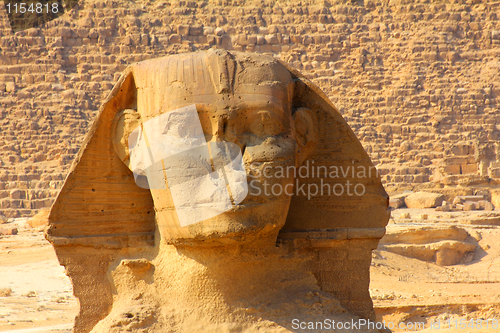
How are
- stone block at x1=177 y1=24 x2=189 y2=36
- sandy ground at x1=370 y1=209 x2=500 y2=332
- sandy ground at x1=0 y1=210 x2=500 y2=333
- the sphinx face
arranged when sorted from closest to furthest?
the sphinx face, sandy ground at x1=0 y1=210 x2=500 y2=333, sandy ground at x1=370 y1=209 x2=500 y2=332, stone block at x1=177 y1=24 x2=189 y2=36

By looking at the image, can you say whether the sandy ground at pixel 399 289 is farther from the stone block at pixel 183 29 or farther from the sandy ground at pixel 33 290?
the stone block at pixel 183 29

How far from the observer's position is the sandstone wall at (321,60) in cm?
4266

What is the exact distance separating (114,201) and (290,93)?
1.14 meters

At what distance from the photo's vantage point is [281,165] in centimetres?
384

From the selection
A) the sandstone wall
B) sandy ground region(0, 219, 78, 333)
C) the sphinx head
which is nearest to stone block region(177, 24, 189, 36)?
the sandstone wall

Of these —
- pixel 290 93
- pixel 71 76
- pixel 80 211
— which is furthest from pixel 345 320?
pixel 71 76

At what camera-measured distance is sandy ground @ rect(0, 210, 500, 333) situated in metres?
9.00

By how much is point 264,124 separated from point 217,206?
1.57ft

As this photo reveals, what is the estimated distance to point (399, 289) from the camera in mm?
12148

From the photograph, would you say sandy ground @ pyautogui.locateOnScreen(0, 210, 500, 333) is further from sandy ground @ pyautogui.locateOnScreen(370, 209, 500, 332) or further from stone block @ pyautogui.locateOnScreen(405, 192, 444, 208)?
stone block @ pyautogui.locateOnScreen(405, 192, 444, 208)

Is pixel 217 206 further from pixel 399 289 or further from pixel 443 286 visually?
pixel 443 286

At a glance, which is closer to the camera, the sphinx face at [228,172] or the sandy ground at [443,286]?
the sphinx face at [228,172]

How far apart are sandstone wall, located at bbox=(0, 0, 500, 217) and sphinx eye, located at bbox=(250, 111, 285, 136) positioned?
37.6m

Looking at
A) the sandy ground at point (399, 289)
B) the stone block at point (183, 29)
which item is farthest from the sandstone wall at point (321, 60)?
the sandy ground at point (399, 289)
